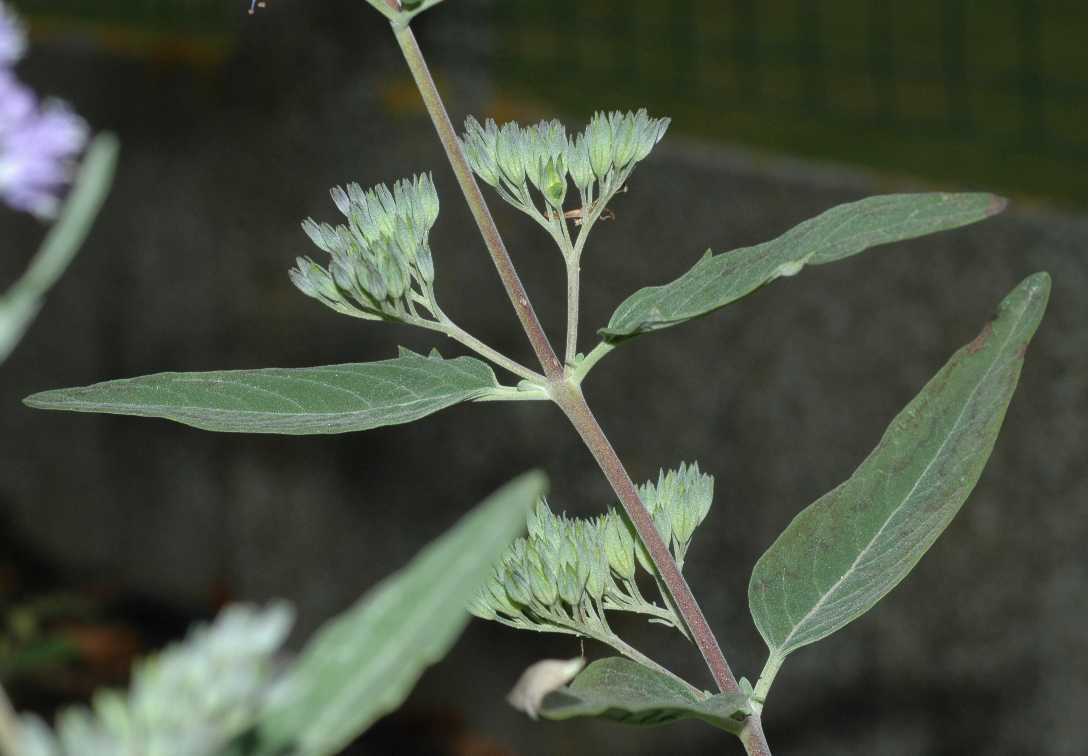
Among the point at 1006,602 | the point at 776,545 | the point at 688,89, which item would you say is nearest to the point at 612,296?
the point at 688,89

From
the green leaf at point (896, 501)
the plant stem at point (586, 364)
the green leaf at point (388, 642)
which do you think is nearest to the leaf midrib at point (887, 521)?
the green leaf at point (896, 501)

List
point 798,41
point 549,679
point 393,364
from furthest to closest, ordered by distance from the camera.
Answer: point 798,41, point 393,364, point 549,679

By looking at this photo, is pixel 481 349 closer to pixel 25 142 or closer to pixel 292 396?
pixel 292 396

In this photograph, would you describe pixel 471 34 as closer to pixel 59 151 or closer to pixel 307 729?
pixel 59 151

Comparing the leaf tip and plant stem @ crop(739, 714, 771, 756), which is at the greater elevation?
the leaf tip

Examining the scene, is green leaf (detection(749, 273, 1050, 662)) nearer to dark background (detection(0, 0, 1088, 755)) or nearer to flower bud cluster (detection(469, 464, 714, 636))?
flower bud cluster (detection(469, 464, 714, 636))

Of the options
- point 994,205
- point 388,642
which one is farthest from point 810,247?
point 388,642

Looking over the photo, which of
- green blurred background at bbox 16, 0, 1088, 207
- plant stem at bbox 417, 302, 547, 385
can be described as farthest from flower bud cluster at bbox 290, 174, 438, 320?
green blurred background at bbox 16, 0, 1088, 207
